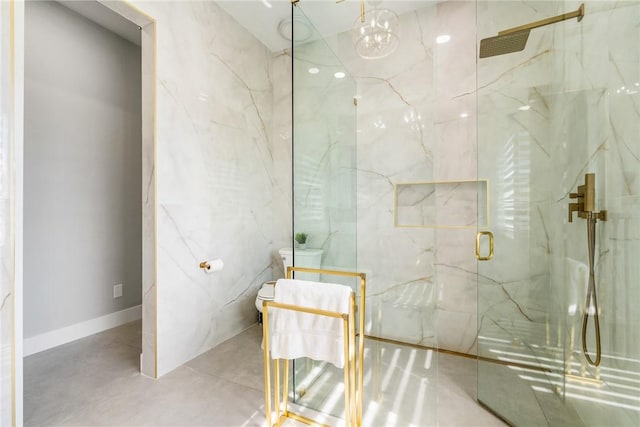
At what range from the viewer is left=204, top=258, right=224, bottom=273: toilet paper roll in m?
2.23

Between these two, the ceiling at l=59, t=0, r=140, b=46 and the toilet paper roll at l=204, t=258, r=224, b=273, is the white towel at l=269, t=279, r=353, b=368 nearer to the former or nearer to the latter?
the toilet paper roll at l=204, t=258, r=224, b=273

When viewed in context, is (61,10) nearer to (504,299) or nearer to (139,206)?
(139,206)

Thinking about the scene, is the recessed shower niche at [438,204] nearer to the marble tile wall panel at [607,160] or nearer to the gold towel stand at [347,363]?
the marble tile wall panel at [607,160]

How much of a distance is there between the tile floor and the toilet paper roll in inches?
24.9

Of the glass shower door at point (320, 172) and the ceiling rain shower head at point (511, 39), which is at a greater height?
the ceiling rain shower head at point (511, 39)

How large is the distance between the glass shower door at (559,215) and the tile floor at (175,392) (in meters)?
0.28

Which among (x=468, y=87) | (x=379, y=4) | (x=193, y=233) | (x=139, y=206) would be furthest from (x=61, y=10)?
(x=468, y=87)

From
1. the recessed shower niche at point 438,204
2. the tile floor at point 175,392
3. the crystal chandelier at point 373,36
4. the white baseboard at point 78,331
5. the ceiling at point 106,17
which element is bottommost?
the tile floor at point 175,392

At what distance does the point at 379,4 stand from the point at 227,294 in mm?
2507

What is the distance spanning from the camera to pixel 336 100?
5.53 ft

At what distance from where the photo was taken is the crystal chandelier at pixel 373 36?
1648mm
